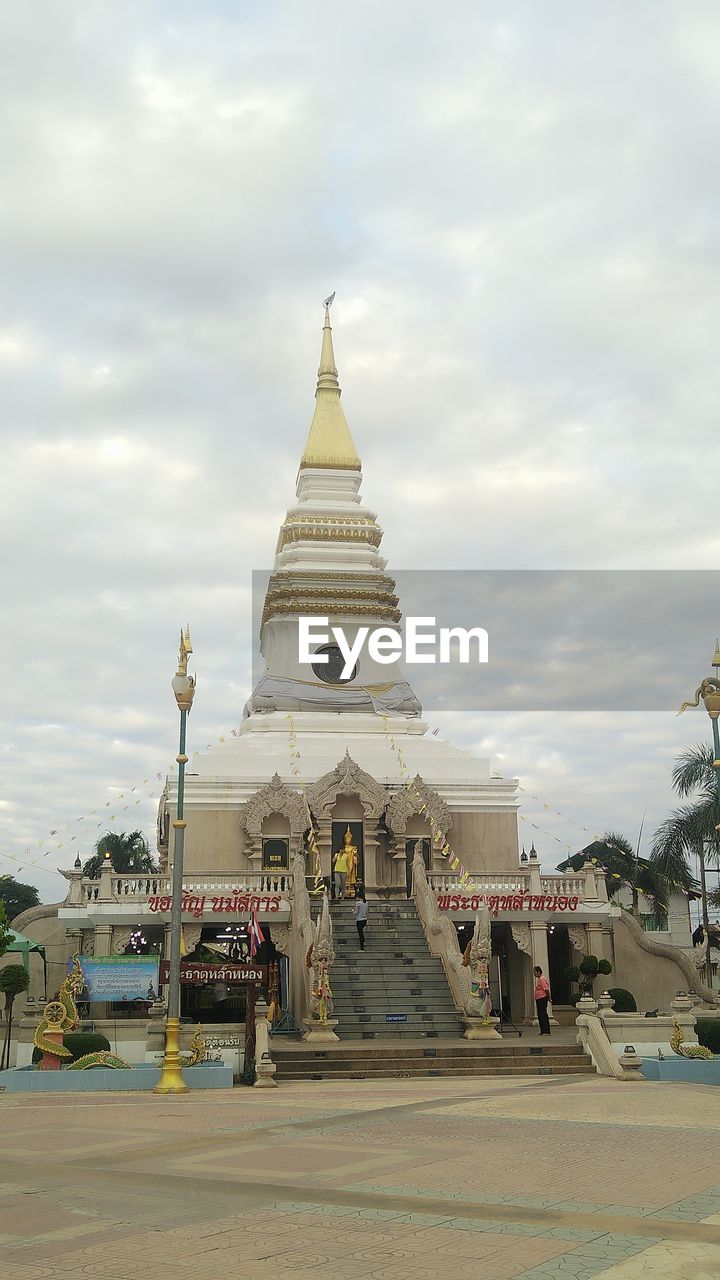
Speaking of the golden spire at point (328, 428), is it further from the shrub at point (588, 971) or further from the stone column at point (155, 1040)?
the stone column at point (155, 1040)

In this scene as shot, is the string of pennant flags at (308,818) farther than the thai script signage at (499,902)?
Yes

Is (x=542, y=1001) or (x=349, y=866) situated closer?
(x=542, y=1001)

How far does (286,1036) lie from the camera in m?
24.9

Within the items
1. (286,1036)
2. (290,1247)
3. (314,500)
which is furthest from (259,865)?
(290,1247)

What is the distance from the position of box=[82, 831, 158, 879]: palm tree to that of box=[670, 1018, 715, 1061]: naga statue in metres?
49.0

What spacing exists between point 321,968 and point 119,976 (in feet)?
19.1

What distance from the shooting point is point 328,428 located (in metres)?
48.1

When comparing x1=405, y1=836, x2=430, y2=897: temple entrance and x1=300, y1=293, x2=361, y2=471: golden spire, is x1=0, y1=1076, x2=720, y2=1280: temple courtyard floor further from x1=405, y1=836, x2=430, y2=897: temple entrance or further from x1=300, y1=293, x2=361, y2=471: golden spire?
x1=300, y1=293, x2=361, y2=471: golden spire

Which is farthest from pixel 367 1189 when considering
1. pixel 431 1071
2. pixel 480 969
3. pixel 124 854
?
pixel 124 854

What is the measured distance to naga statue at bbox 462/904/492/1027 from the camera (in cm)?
2405

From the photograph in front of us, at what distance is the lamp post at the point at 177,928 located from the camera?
19.5 meters

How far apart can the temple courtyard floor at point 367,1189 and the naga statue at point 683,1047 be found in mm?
4110

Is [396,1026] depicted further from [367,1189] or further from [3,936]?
[367,1189]

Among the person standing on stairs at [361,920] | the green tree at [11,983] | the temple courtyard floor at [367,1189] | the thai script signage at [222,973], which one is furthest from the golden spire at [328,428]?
the temple courtyard floor at [367,1189]
